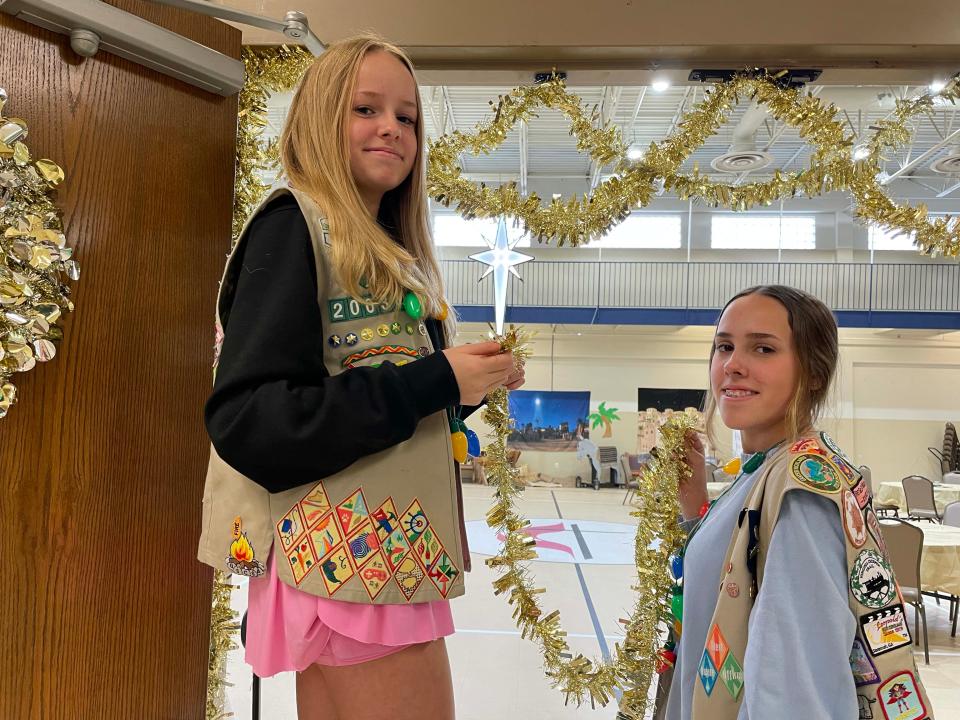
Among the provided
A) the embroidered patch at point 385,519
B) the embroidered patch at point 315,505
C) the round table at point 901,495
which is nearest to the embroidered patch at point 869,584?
the embroidered patch at point 385,519

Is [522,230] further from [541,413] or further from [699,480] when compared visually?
[541,413]

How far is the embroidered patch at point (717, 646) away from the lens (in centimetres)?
119

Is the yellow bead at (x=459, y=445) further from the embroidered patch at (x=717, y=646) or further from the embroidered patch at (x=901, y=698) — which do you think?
the embroidered patch at (x=901, y=698)

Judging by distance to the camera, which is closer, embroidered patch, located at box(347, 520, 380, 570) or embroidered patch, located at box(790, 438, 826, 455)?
embroidered patch, located at box(347, 520, 380, 570)

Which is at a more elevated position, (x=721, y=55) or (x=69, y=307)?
(x=721, y=55)

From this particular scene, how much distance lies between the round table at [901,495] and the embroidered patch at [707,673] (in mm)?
10284

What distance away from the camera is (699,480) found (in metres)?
1.71

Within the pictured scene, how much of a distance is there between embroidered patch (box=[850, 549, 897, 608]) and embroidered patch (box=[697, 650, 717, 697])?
0.29m

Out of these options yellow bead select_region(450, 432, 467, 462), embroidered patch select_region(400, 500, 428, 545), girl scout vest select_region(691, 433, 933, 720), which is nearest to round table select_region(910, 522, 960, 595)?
girl scout vest select_region(691, 433, 933, 720)

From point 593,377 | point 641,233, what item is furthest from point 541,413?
point 641,233

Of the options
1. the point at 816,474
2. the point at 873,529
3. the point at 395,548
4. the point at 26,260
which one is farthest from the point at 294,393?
the point at 873,529

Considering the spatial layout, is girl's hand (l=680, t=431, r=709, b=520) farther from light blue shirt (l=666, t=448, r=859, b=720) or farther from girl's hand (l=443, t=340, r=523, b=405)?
girl's hand (l=443, t=340, r=523, b=405)

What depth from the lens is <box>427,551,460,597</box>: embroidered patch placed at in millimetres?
1009

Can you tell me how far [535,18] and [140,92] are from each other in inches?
38.2
